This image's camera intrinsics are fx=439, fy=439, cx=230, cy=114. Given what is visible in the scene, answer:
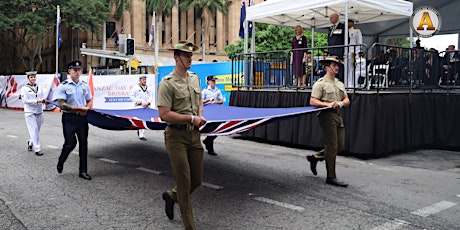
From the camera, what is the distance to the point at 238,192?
255 inches

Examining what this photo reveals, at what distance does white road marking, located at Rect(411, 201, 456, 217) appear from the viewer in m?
5.59

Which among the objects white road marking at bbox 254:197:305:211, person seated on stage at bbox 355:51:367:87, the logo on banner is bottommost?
white road marking at bbox 254:197:305:211

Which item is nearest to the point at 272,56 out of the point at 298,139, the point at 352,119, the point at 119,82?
the point at 298,139

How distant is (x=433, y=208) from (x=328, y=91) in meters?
2.21

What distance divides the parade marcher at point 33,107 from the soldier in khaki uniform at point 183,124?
612 cm

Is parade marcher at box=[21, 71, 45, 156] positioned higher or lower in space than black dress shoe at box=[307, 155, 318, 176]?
higher

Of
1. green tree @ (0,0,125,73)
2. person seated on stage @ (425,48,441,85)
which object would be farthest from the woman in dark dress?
green tree @ (0,0,125,73)

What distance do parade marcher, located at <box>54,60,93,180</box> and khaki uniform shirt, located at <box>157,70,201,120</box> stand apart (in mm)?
3207

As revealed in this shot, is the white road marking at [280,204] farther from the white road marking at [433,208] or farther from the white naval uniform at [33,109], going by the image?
the white naval uniform at [33,109]

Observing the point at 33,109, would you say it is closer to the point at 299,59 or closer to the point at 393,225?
the point at 299,59

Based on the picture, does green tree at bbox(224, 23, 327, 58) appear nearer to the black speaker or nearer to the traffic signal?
the traffic signal

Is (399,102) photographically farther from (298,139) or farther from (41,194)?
(41,194)

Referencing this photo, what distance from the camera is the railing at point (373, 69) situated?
10.2 m

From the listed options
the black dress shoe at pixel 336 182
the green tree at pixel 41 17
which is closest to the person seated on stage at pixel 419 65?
the black dress shoe at pixel 336 182
